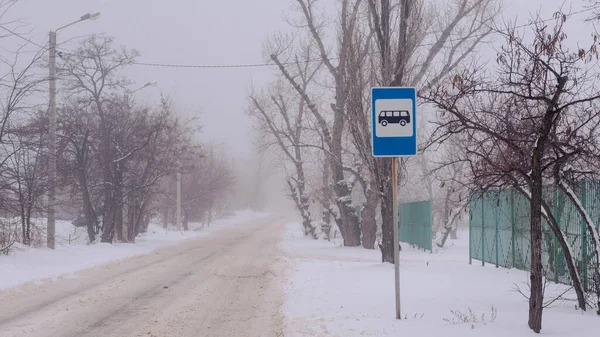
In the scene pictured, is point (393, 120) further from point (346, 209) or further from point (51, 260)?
point (346, 209)

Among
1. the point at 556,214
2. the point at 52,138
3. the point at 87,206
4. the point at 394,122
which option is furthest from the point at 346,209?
the point at 394,122

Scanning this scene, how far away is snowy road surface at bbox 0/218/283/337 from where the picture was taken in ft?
28.4

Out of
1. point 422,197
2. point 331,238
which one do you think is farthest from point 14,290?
point 422,197

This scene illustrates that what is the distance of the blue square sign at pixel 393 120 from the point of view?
825 centimetres

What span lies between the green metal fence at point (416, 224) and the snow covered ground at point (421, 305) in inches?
336

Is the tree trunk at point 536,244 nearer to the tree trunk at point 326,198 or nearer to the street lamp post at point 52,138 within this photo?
the street lamp post at point 52,138

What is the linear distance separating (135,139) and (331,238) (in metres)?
14.2

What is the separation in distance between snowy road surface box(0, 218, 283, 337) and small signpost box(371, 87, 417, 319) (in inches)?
111

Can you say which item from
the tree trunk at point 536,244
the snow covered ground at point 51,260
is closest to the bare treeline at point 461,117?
the tree trunk at point 536,244

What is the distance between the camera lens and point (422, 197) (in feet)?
170

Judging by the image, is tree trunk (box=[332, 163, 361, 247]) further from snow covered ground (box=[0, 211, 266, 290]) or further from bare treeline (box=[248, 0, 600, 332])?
snow covered ground (box=[0, 211, 266, 290])

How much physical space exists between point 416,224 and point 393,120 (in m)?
18.9

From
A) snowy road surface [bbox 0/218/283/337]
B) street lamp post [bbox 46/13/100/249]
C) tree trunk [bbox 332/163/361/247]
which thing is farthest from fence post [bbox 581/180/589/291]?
tree trunk [bbox 332/163/361/247]

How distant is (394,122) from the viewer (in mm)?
8320
